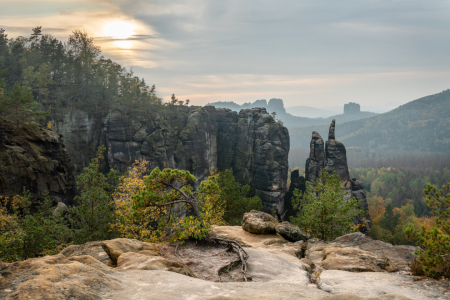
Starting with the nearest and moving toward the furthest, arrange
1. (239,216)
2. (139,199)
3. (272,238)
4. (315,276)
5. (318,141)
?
(315,276) < (139,199) < (272,238) < (239,216) < (318,141)

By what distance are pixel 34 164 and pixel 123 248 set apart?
1127 inches

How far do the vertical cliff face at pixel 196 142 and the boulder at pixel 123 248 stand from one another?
1746 inches

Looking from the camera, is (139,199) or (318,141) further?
(318,141)

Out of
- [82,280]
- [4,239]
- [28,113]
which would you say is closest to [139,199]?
[82,280]

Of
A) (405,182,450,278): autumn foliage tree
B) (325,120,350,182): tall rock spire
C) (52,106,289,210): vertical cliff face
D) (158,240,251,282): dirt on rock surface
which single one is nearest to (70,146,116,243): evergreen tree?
(158,240,251,282): dirt on rock surface

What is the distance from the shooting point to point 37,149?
33.6 m

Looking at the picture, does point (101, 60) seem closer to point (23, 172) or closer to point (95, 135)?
point (95, 135)

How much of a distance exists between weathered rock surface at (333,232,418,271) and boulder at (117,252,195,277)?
10838mm

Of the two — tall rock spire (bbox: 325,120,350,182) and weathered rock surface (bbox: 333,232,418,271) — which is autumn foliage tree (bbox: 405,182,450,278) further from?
tall rock spire (bbox: 325,120,350,182)

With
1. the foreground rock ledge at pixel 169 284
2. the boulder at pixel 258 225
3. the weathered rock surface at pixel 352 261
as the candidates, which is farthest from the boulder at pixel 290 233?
the foreground rock ledge at pixel 169 284

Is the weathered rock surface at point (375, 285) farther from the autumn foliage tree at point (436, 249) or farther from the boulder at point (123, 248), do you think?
the boulder at point (123, 248)

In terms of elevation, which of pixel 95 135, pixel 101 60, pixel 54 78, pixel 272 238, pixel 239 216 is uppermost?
pixel 101 60

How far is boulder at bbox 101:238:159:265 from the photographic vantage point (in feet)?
35.0

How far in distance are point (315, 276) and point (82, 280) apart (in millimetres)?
9350
